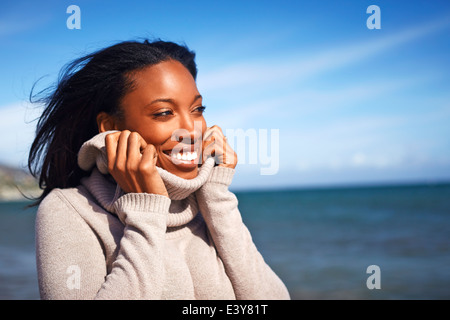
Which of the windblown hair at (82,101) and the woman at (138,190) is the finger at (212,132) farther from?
the windblown hair at (82,101)

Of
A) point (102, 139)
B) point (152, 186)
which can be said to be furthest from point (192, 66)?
point (152, 186)

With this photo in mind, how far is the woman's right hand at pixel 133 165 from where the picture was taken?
1.87m

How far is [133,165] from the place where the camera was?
187 cm

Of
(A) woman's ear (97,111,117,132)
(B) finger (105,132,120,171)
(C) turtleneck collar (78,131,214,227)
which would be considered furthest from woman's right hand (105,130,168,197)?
(A) woman's ear (97,111,117,132)

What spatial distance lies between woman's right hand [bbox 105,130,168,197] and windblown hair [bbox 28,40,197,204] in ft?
1.16

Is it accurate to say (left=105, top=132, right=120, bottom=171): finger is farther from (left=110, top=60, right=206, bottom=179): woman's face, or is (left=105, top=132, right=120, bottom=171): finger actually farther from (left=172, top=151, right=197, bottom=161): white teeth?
(left=172, top=151, right=197, bottom=161): white teeth

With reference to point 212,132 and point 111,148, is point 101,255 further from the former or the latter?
point 212,132

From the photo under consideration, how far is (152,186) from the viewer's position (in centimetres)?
189

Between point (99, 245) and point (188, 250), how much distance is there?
1.57 feet

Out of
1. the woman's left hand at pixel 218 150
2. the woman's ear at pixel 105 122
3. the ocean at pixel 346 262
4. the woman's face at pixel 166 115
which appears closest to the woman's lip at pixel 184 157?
the woman's face at pixel 166 115

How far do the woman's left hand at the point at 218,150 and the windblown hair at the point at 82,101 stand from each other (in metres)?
0.48

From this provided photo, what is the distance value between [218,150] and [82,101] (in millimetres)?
825
